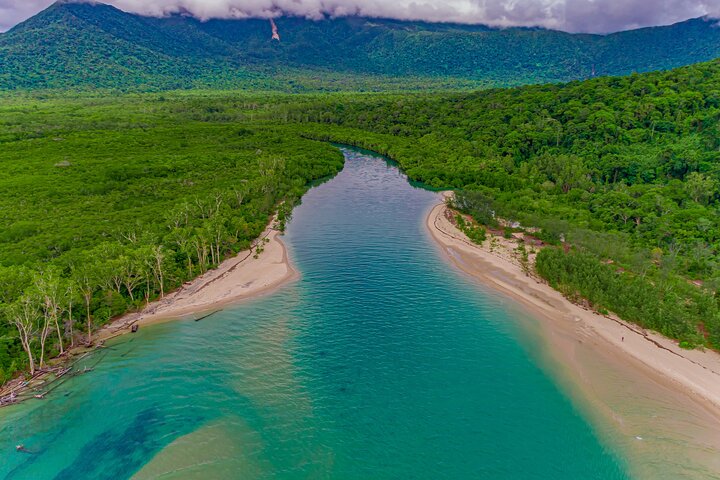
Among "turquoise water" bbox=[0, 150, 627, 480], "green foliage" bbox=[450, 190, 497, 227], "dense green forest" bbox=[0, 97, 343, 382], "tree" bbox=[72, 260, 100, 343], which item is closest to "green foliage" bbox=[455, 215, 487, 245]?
"green foliage" bbox=[450, 190, 497, 227]

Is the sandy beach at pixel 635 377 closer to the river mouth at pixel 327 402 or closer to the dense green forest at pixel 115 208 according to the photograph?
the river mouth at pixel 327 402

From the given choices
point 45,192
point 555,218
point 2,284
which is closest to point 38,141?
point 45,192

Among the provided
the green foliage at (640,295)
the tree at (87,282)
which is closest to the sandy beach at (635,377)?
the green foliage at (640,295)

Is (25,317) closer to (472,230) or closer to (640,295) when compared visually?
(640,295)

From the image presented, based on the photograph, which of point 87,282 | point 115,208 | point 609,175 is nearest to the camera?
point 87,282

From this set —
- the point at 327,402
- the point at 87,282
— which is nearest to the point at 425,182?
the point at 327,402
